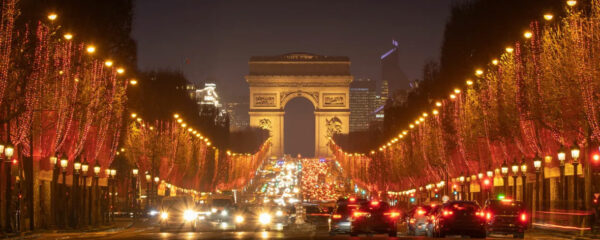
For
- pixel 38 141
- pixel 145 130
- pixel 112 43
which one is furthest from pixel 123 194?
pixel 38 141

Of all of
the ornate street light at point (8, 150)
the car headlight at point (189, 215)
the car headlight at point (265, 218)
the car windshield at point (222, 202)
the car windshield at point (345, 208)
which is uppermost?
the ornate street light at point (8, 150)

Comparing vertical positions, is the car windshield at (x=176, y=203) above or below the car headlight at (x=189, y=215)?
above

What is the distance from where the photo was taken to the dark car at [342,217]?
37375 millimetres

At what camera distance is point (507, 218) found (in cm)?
3694

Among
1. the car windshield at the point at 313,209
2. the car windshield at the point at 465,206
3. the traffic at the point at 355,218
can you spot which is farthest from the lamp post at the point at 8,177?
the car windshield at the point at 313,209

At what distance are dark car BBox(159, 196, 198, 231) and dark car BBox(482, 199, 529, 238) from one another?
15123 millimetres

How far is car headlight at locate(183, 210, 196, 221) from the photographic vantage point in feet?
158

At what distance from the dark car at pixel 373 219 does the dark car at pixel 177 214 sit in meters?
13.0

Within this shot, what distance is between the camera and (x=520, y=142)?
2032 inches

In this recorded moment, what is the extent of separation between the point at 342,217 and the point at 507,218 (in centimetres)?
540

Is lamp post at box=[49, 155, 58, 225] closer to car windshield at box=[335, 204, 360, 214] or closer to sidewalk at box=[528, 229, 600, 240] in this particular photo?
car windshield at box=[335, 204, 360, 214]

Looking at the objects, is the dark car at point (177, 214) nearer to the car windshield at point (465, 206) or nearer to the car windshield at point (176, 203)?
the car windshield at point (176, 203)

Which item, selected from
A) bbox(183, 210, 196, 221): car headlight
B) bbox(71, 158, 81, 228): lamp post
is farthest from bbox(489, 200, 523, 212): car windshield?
bbox(71, 158, 81, 228): lamp post

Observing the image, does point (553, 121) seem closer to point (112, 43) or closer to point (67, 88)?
point (67, 88)
